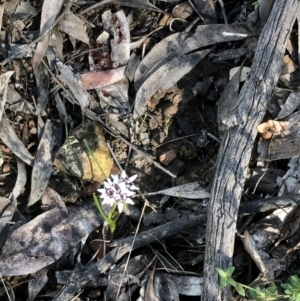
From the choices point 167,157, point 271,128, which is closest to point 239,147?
point 271,128

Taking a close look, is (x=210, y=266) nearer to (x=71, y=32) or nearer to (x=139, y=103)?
(x=139, y=103)

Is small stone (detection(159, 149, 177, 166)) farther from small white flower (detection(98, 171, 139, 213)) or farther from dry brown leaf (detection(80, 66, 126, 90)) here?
dry brown leaf (detection(80, 66, 126, 90))

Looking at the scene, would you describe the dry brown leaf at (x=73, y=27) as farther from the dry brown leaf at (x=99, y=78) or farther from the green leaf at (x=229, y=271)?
the green leaf at (x=229, y=271)

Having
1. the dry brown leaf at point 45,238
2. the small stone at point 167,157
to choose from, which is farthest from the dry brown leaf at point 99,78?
the dry brown leaf at point 45,238

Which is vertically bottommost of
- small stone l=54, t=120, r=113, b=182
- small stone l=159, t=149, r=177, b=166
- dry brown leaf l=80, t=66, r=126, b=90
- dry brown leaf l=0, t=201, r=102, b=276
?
dry brown leaf l=0, t=201, r=102, b=276

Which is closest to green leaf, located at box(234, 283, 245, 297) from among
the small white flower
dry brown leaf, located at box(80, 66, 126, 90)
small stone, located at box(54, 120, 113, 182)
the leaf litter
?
the leaf litter

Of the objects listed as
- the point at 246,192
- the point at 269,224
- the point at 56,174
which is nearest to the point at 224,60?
the point at 246,192
